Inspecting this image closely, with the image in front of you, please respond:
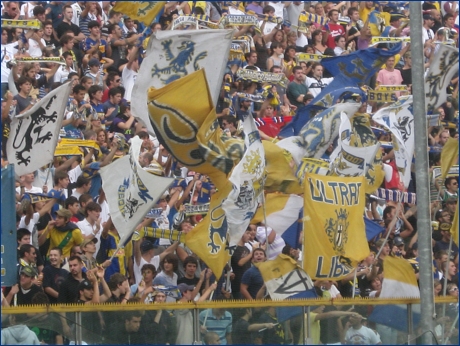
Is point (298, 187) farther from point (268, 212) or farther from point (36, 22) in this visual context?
point (36, 22)

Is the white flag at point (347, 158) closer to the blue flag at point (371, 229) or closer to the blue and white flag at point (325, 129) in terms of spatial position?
the blue and white flag at point (325, 129)

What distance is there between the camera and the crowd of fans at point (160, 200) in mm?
13258

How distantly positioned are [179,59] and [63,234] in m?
2.21

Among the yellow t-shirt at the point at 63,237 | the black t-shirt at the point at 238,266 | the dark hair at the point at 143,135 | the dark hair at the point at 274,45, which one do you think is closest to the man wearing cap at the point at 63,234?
the yellow t-shirt at the point at 63,237

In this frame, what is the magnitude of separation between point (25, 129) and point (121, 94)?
13.1ft

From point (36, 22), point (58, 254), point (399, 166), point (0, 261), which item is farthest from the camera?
point (36, 22)

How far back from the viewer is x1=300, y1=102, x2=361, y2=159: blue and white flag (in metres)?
16.0

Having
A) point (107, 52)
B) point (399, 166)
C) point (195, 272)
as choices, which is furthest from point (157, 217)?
point (107, 52)

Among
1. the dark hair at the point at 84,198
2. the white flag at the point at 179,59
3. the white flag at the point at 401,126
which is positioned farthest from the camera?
the white flag at the point at 401,126

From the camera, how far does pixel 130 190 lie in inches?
576

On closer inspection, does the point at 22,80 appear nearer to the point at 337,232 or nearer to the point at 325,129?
the point at 325,129

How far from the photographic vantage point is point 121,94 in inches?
758

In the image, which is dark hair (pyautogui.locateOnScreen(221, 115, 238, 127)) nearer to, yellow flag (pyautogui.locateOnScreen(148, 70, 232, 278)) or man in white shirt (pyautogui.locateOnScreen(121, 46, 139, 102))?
man in white shirt (pyautogui.locateOnScreen(121, 46, 139, 102))

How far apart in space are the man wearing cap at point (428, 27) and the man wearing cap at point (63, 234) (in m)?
10.7
